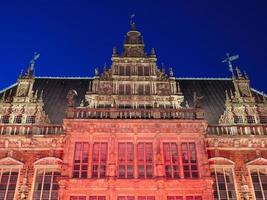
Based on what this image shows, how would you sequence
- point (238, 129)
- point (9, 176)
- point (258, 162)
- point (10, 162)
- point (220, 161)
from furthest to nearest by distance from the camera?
point (238, 129), point (220, 161), point (258, 162), point (10, 162), point (9, 176)

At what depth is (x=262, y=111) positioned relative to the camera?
25.8 meters

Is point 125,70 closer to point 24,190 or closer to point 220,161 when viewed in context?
point 220,161

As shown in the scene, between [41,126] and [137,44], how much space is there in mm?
9510

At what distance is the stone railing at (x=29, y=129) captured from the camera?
23633 millimetres

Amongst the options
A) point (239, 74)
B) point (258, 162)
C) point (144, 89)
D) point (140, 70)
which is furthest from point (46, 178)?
point (239, 74)

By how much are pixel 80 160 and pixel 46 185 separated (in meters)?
2.43

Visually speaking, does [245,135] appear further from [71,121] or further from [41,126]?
[41,126]

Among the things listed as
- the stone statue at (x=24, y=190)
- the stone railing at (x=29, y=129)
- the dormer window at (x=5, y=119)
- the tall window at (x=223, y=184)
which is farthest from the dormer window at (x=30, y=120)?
the tall window at (x=223, y=184)

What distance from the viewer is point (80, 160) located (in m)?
21.8

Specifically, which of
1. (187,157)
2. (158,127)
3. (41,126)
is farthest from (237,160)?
(41,126)

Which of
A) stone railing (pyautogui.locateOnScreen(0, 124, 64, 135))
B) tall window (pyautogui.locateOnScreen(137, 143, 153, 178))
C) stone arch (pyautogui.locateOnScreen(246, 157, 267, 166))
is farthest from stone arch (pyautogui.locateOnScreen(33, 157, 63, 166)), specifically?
stone arch (pyautogui.locateOnScreen(246, 157, 267, 166))

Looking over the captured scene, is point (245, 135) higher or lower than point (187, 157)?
higher

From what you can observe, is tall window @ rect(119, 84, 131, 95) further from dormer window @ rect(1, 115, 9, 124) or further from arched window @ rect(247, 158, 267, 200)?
arched window @ rect(247, 158, 267, 200)

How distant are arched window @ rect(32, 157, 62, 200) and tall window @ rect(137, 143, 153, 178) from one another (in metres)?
4.69
